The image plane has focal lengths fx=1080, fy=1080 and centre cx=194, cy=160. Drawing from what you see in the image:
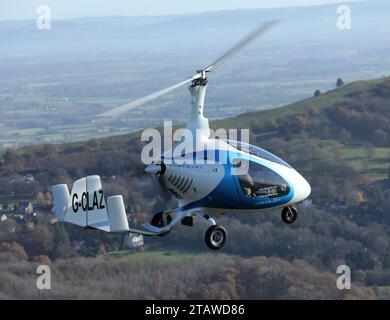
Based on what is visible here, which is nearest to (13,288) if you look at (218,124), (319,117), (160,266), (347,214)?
(160,266)

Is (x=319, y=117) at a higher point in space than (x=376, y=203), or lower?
higher

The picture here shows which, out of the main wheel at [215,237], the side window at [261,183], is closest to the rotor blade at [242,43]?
the side window at [261,183]

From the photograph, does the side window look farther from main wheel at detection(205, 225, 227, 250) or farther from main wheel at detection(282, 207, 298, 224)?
main wheel at detection(205, 225, 227, 250)

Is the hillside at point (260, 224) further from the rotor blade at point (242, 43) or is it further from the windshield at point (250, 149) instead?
the rotor blade at point (242, 43)

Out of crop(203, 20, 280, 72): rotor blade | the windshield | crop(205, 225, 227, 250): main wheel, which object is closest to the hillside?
crop(205, 225, 227, 250): main wheel

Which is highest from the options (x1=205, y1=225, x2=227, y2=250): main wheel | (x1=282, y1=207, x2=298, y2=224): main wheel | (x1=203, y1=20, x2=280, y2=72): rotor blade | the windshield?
Result: (x1=203, y1=20, x2=280, y2=72): rotor blade

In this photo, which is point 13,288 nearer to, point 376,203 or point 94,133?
point 376,203

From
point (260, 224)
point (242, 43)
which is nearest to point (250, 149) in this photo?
point (242, 43)
